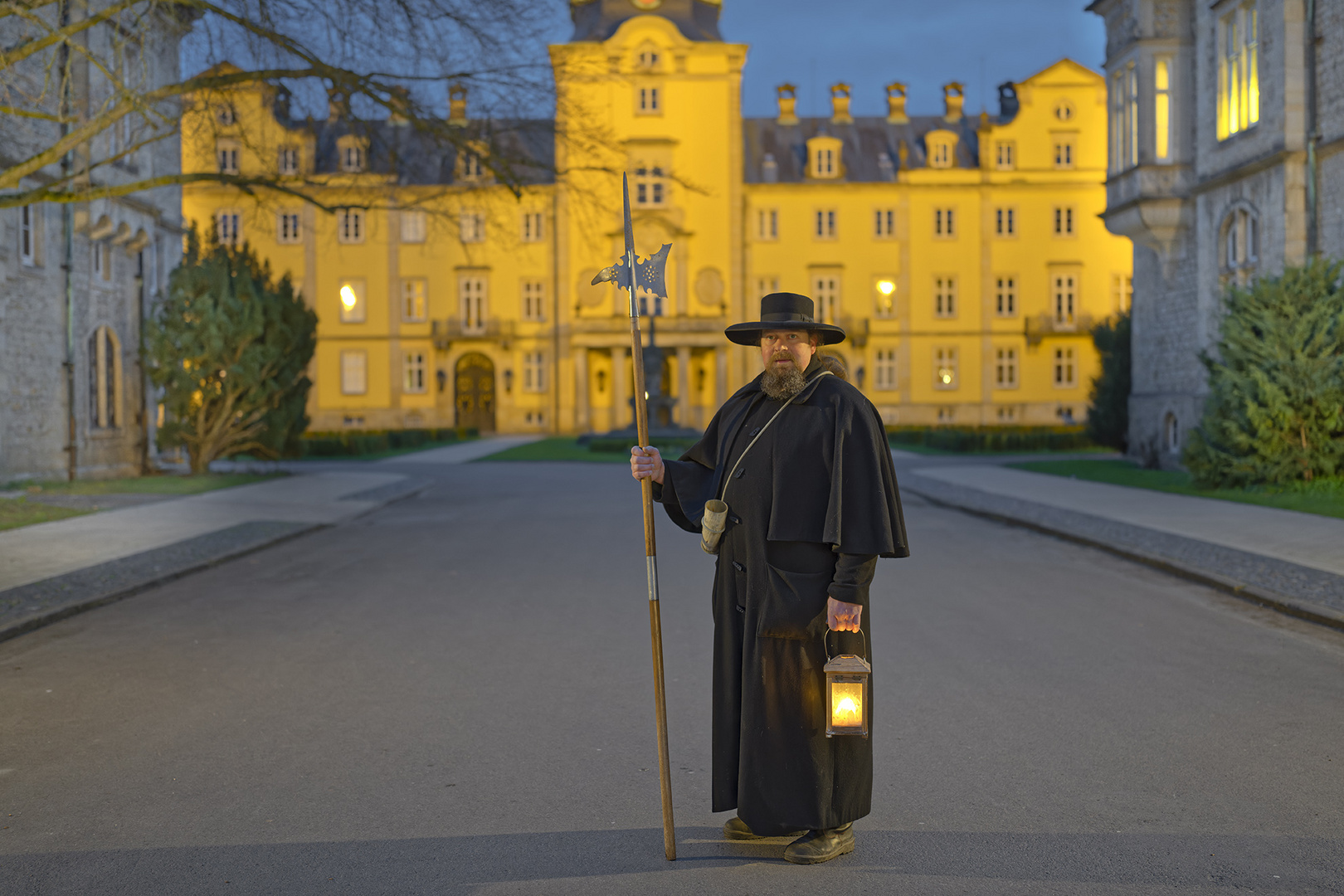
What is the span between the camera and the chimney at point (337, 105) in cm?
1472

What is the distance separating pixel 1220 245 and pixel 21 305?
21.6 metres

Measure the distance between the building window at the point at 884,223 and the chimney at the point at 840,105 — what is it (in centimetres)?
570

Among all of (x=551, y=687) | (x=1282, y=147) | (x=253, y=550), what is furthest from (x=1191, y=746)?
(x=1282, y=147)

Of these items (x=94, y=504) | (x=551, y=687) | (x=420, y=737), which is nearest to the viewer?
(x=420, y=737)

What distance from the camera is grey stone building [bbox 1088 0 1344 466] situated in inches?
787

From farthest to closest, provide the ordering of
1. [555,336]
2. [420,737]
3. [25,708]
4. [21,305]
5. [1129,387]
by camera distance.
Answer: [555,336] → [1129,387] → [21,305] → [25,708] → [420,737]

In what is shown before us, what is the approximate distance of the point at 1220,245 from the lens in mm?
22938

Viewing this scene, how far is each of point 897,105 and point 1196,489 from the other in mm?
44518

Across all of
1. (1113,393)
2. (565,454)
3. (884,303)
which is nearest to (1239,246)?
(1113,393)

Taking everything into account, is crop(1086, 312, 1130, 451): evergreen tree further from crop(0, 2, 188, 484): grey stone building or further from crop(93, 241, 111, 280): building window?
crop(93, 241, 111, 280): building window

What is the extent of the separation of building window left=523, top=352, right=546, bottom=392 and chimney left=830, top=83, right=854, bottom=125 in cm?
1831

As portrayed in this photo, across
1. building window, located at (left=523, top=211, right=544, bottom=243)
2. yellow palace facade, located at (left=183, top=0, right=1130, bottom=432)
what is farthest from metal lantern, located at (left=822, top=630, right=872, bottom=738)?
building window, located at (left=523, top=211, right=544, bottom=243)

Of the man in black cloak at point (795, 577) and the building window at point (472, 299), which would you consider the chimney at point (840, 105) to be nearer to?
the building window at point (472, 299)

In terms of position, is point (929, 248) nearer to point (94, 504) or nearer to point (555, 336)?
point (555, 336)
